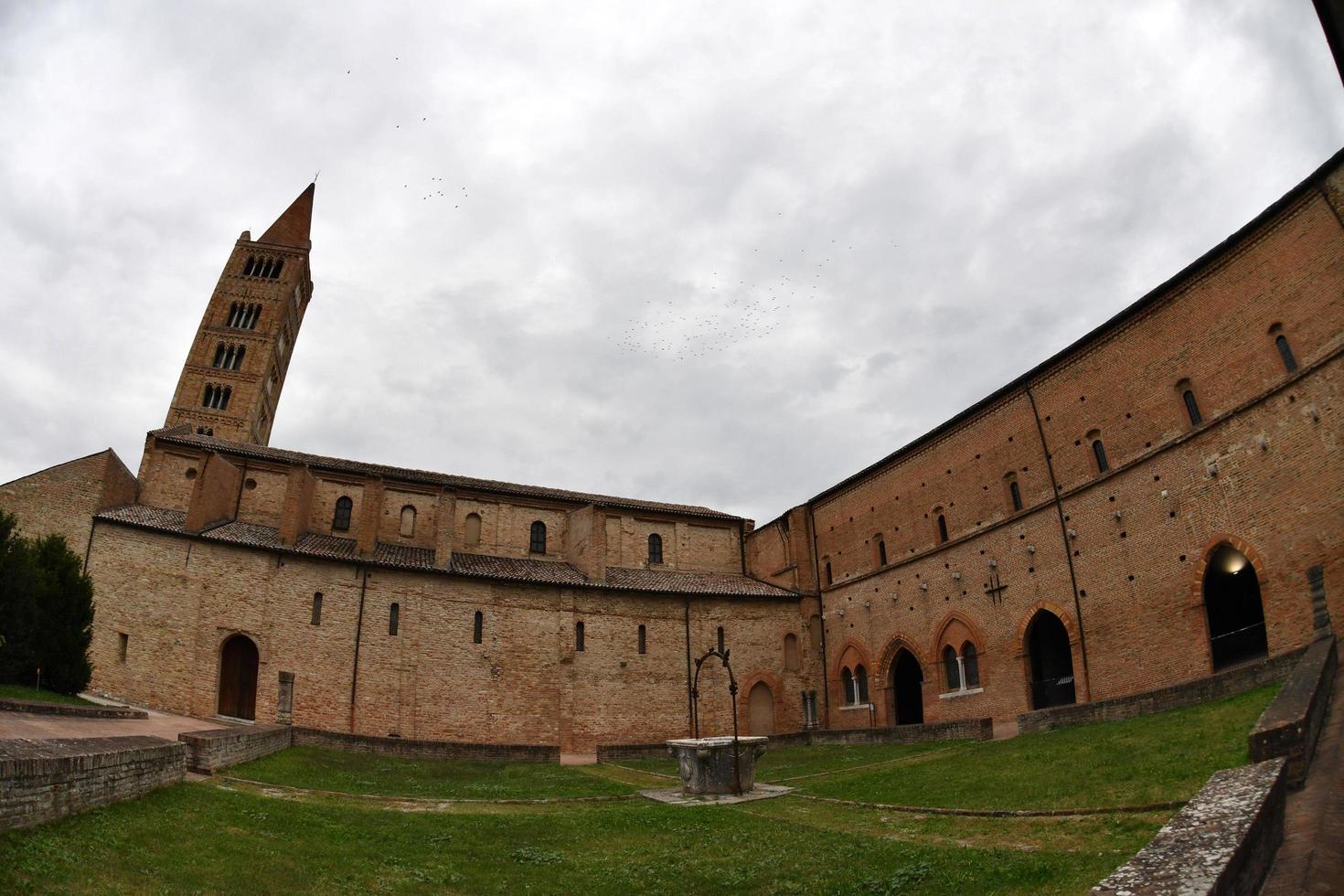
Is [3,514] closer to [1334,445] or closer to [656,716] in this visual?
[656,716]

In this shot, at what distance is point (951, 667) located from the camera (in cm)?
2623

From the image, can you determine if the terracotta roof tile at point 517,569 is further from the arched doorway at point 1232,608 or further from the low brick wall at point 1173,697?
the arched doorway at point 1232,608

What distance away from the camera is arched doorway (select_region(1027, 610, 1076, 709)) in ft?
75.4

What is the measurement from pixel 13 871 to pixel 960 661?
24999mm

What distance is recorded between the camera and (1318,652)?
13148mm

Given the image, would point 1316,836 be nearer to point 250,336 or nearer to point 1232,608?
point 1232,608

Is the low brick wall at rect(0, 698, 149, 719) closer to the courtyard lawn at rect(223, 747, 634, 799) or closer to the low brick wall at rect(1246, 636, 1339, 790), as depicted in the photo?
the courtyard lawn at rect(223, 747, 634, 799)

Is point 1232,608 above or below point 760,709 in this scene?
above

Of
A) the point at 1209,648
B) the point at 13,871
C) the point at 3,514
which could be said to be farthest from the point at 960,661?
the point at 3,514

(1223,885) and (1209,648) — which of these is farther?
(1209,648)

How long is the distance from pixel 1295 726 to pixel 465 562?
26363mm

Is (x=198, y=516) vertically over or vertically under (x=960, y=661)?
over

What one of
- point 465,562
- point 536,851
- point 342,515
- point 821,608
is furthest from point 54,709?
point 821,608

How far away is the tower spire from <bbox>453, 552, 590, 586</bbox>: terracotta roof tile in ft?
117
